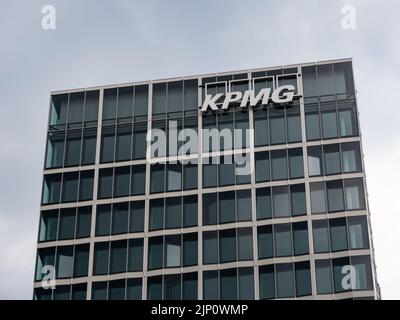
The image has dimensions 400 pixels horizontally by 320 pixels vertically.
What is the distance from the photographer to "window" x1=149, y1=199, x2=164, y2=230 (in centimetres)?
7775

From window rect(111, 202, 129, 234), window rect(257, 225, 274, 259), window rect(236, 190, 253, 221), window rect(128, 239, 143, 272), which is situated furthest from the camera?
window rect(111, 202, 129, 234)

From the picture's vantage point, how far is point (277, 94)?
81.7 metres

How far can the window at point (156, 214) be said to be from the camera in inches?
3061

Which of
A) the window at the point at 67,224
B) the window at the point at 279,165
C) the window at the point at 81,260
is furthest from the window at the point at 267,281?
the window at the point at 67,224

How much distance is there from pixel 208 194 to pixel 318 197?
34.9ft

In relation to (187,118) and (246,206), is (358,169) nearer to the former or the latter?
(246,206)

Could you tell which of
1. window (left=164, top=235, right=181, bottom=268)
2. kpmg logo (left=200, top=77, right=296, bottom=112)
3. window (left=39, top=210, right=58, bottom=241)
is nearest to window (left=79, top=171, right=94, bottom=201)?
window (left=39, top=210, right=58, bottom=241)

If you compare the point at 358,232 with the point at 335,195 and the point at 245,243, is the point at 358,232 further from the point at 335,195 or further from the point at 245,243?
the point at 245,243

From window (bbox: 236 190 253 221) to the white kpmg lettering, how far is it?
9.97 metres

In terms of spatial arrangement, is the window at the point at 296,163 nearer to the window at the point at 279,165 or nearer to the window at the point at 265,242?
the window at the point at 279,165

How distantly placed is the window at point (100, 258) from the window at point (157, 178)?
732cm

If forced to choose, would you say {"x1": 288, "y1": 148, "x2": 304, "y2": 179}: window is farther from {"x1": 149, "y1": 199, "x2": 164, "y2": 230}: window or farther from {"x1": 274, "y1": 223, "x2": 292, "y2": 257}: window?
{"x1": 149, "y1": 199, "x2": 164, "y2": 230}: window
